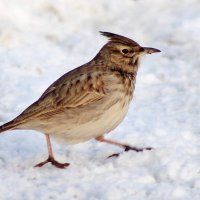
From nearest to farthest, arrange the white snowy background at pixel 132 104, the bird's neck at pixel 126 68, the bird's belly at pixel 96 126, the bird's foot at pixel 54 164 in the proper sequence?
the white snowy background at pixel 132 104 → the bird's belly at pixel 96 126 → the bird's foot at pixel 54 164 → the bird's neck at pixel 126 68

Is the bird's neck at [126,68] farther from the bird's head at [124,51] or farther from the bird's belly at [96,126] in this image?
the bird's belly at [96,126]

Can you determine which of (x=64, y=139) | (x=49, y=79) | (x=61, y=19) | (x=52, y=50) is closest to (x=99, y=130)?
(x=64, y=139)

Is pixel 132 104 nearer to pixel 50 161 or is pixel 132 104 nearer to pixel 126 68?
pixel 126 68

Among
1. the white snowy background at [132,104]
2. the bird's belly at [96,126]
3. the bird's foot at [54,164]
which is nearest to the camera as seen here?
the white snowy background at [132,104]

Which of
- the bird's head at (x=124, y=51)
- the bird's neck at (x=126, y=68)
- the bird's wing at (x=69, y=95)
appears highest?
the bird's head at (x=124, y=51)

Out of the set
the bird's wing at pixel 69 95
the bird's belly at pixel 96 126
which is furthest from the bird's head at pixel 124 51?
the bird's belly at pixel 96 126

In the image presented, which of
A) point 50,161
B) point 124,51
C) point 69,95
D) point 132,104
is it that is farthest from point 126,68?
point 132,104

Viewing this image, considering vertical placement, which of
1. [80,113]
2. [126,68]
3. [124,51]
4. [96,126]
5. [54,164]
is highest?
[124,51]
